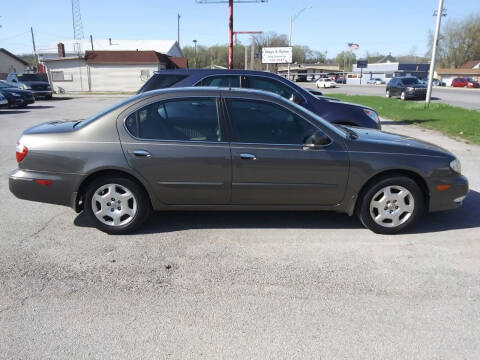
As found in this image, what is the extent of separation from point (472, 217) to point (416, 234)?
3.39 feet

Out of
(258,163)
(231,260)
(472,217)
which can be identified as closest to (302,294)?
(231,260)

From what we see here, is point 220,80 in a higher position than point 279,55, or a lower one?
lower

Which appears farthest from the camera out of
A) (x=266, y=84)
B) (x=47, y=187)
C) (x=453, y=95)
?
(x=453, y=95)

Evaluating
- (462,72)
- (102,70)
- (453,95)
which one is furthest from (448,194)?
(462,72)

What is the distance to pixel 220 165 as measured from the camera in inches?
162

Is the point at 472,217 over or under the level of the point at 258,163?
under

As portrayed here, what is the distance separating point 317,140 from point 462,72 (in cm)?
8739

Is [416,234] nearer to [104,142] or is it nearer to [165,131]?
[165,131]

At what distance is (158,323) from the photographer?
2.80m

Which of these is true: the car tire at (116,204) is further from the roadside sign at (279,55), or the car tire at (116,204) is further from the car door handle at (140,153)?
the roadside sign at (279,55)

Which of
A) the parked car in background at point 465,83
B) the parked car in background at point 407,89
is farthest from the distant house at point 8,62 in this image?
the parked car in background at point 465,83

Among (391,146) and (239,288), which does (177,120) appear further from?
(391,146)

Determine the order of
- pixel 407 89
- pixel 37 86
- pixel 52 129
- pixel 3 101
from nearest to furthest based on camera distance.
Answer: pixel 52 129, pixel 3 101, pixel 407 89, pixel 37 86

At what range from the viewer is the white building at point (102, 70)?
42469 mm
